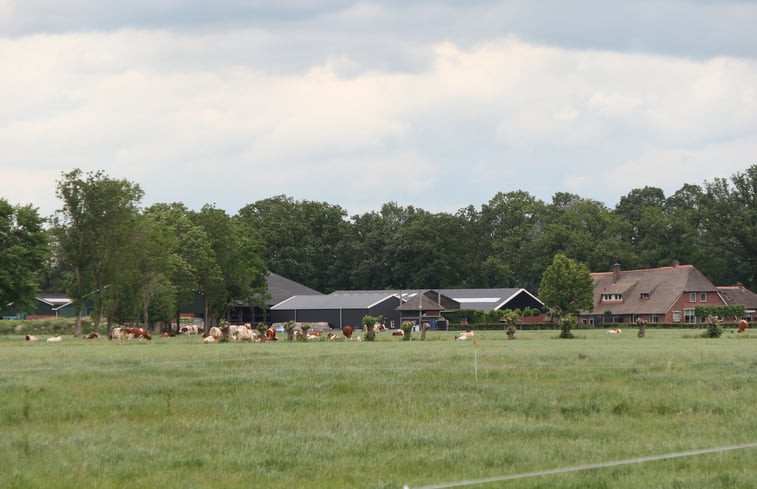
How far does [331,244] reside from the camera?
17162cm

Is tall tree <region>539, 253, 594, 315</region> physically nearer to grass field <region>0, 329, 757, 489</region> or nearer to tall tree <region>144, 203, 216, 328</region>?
tall tree <region>144, 203, 216, 328</region>

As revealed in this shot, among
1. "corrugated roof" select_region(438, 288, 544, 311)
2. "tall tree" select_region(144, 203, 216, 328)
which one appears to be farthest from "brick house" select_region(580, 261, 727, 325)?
"tall tree" select_region(144, 203, 216, 328)

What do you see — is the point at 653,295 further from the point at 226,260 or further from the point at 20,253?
the point at 20,253

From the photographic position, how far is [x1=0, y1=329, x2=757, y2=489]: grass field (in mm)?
14594

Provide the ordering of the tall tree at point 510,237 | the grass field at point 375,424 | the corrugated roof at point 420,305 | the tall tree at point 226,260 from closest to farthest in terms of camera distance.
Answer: the grass field at point 375,424 < the tall tree at point 226,260 < the corrugated roof at point 420,305 < the tall tree at point 510,237

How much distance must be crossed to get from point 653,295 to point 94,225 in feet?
250

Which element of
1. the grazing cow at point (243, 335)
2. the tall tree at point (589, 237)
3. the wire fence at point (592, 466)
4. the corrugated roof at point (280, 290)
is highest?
the tall tree at point (589, 237)

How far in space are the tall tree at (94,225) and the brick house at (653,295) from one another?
72.7 metres

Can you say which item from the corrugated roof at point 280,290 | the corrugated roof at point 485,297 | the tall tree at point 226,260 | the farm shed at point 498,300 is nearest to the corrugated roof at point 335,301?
the corrugated roof at point 280,290

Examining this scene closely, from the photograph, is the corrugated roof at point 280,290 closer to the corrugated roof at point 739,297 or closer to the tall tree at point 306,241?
the tall tree at point 306,241

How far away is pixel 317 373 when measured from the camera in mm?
29016

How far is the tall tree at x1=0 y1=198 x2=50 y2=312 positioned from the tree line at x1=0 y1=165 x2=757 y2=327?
117 millimetres

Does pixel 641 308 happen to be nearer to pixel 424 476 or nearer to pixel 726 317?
pixel 726 317

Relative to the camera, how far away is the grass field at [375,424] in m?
14.6
